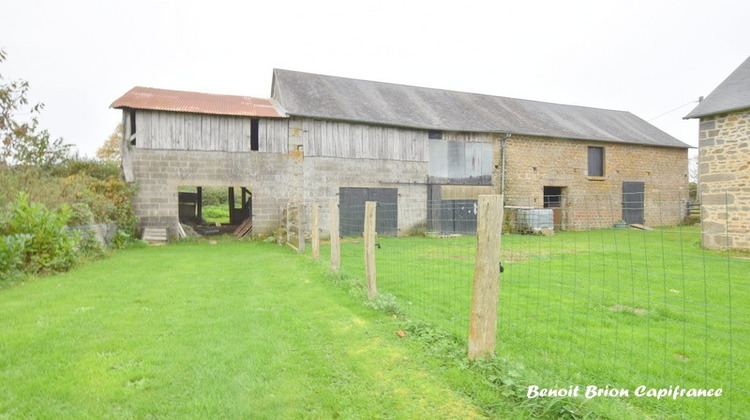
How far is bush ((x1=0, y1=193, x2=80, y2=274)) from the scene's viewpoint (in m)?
7.55

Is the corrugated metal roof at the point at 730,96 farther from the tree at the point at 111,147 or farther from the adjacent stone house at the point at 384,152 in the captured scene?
the tree at the point at 111,147

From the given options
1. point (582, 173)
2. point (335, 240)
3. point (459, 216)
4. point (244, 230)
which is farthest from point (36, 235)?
point (582, 173)

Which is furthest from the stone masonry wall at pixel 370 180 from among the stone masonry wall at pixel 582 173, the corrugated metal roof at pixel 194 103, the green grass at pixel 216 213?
the green grass at pixel 216 213

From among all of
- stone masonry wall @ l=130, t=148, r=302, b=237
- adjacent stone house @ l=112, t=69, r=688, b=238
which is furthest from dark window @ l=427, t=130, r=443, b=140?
stone masonry wall @ l=130, t=148, r=302, b=237

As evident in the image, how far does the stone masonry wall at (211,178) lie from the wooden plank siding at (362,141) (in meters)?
1.07

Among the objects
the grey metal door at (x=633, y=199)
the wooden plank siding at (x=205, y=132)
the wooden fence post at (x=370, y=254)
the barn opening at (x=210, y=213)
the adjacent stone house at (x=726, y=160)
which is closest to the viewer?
the wooden fence post at (x=370, y=254)

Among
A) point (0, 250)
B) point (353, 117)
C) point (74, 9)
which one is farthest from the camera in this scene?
point (353, 117)

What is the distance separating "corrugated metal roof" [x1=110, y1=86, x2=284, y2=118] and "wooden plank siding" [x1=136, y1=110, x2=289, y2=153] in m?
0.27

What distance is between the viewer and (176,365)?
3.43 metres

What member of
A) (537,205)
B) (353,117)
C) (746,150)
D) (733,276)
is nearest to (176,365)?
(733,276)

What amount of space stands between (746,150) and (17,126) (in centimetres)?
2130

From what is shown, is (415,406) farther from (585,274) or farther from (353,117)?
(353,117)

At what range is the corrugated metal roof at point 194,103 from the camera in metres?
14.2

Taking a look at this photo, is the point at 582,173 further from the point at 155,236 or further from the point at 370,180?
the point at 155,236
